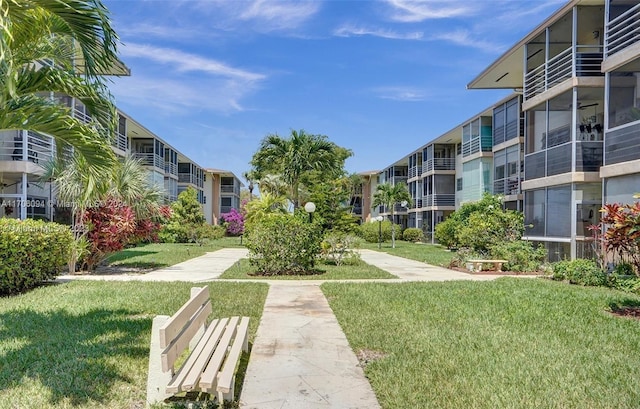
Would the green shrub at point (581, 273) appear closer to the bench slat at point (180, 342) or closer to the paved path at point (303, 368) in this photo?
the paved path at point (303, 368)

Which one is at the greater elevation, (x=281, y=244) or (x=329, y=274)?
(x=281, y=244)

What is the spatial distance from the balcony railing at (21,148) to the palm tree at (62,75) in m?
12.7

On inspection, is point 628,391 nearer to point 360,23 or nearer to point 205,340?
point 205,340

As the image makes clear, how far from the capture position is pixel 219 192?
6006 centimetres

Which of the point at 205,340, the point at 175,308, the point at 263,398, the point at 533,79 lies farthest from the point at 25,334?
the point at 533,79

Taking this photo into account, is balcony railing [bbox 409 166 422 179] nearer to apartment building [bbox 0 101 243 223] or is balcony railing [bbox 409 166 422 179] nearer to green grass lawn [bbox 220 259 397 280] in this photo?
apartment building [bbox 0 101 243 223]

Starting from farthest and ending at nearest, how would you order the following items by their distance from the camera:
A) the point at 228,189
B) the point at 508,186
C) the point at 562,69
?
the point at 228,189
the point at 508,186
the point at 562,69

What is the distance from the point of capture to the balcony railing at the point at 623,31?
13.1 metres

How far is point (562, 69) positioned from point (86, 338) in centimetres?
1758

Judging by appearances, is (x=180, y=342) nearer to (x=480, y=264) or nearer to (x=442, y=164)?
(x=480, y=264)

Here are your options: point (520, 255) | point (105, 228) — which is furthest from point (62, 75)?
point (520, 255)

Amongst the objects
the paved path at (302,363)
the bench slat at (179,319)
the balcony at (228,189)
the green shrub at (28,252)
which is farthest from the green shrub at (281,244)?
the balcony at (228,189)

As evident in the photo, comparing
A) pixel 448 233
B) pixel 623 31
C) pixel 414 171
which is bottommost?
pixel 448 233

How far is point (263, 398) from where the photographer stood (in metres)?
4.24
